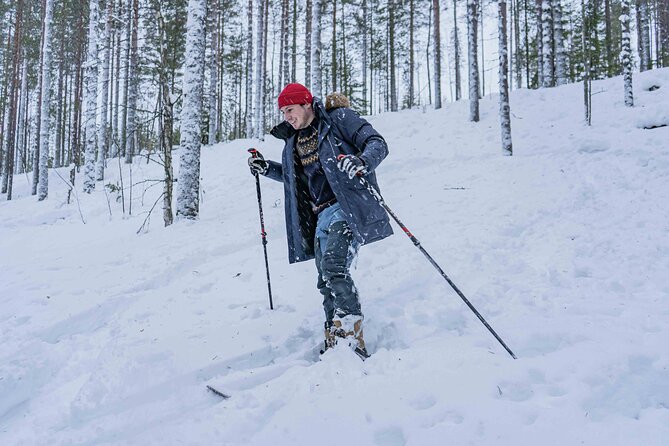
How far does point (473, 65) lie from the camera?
45.8 ft

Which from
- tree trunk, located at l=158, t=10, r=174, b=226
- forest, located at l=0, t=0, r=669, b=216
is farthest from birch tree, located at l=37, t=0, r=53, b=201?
tree trunk, located at l=158, t=10, r=174, b=226

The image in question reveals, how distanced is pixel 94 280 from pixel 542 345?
534 cm

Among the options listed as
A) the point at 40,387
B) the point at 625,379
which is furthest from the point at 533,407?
the point at 40,387

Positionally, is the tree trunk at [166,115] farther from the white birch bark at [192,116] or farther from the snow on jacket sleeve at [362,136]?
the snow on jacket sleeve at [362,136]

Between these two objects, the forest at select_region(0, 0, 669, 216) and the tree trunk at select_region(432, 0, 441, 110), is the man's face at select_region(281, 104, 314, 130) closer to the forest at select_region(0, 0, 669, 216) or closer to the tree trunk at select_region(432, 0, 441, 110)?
the forest at select_region(0, 0, 669, 216)

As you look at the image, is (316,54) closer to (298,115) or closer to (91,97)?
(91,97)

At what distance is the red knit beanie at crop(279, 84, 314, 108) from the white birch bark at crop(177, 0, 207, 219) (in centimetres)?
533

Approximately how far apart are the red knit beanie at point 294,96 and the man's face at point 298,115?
4cm

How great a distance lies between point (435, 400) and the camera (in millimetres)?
2520

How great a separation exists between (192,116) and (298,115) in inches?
222

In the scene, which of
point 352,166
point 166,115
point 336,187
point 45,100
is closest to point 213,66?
point 45,100

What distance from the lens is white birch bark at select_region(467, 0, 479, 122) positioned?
1372cm

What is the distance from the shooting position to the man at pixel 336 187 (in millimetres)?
3119

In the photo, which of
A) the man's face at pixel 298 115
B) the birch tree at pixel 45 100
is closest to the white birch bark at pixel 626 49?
the man's face at pixel 298 115
